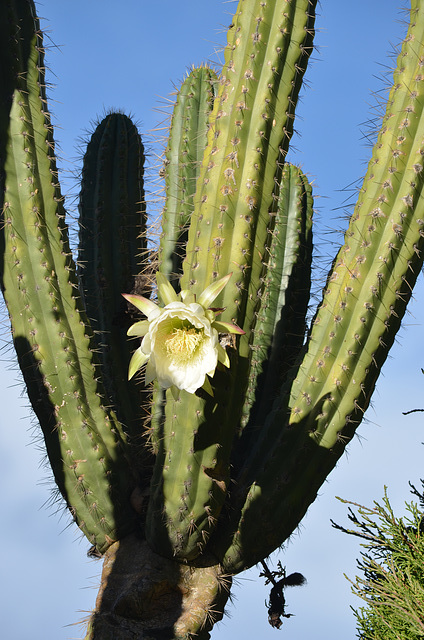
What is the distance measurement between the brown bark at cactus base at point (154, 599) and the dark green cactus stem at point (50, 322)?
19 cm

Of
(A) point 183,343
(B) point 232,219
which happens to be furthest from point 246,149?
(A) point 183,343

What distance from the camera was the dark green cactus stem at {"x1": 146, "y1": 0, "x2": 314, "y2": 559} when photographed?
2615 millimetres

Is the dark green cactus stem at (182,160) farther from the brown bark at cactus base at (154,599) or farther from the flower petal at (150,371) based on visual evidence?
the brown bark at cactus base at (154,599)

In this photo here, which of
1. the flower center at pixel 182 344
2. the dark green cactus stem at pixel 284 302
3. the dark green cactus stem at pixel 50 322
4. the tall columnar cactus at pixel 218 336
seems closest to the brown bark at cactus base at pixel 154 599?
the tall columnar cactus at pixel 218 336

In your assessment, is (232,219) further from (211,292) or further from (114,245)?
(114,245)

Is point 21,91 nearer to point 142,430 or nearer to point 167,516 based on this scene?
point 142,430

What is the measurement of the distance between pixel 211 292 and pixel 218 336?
0.21 m

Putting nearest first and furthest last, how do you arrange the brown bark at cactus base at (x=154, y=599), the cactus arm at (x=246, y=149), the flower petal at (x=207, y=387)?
the flower petal at (x=207, y=387) → the cactus arm at (x=246, y=149) → the brown bark at cactus base at (x=154, y=599)

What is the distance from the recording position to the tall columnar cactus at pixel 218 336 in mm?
2656

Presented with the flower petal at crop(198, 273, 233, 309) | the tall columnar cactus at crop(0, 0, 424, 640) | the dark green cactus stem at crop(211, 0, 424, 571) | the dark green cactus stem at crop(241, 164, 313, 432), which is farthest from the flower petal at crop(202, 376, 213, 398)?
the dark green cactus stem at crop(241, 164, 313, 432)

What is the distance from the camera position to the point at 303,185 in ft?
14.1

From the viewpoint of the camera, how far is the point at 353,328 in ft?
9.37

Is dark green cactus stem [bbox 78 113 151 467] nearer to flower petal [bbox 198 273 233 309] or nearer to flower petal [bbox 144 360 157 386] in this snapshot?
flower petal [bbox 144 360 157 386]

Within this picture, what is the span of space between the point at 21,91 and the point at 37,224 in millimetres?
632
